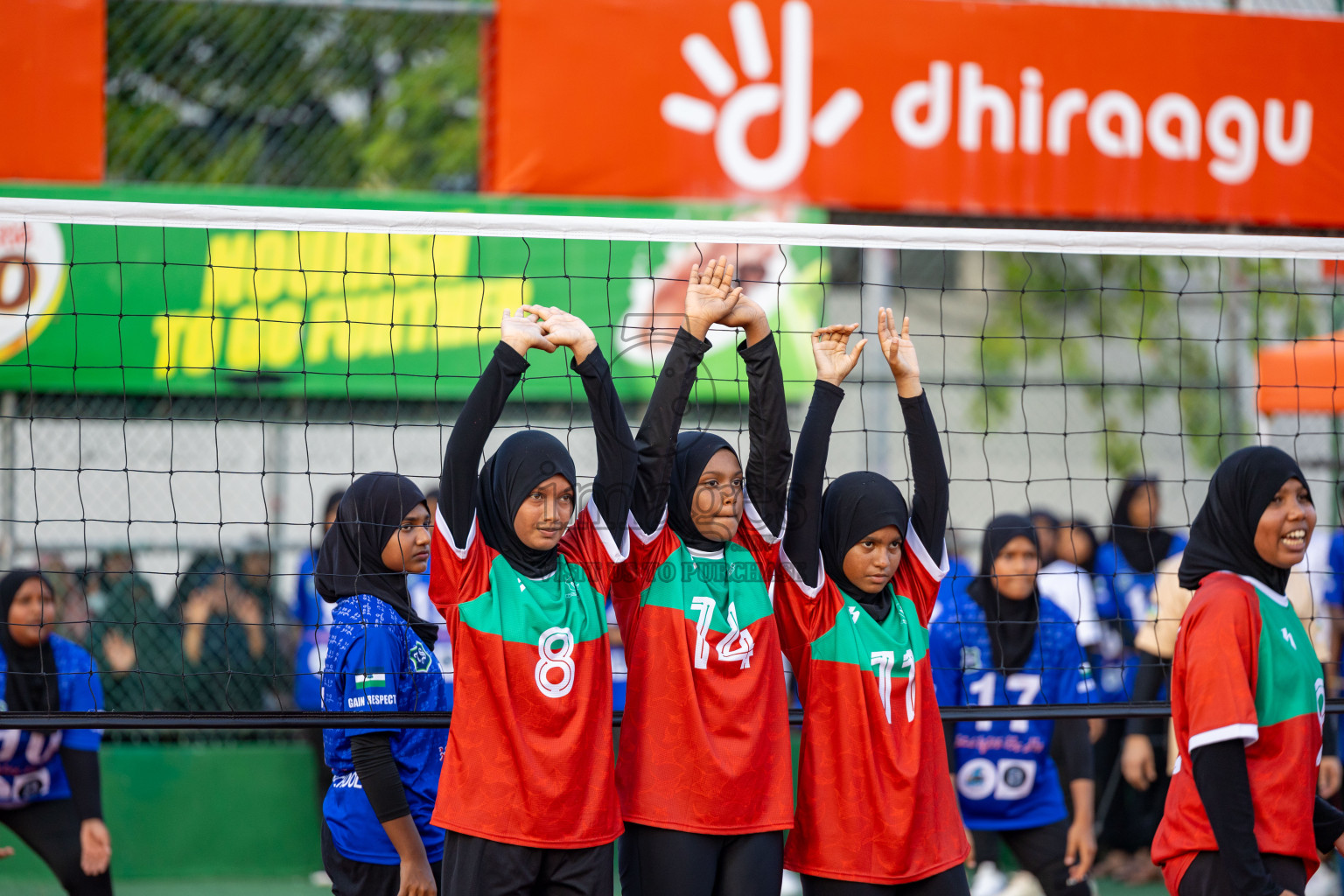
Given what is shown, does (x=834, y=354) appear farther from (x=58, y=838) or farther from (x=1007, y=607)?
(x=58, y=838)

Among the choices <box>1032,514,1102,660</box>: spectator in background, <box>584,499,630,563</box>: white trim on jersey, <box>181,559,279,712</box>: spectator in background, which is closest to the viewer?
<box>584,499,630,563</box>: white trim on jersey

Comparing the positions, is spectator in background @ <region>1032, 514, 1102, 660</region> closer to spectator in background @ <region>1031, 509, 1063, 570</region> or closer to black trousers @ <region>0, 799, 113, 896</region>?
spectator in background @ <region>1031, 509, 1063, 570</region>

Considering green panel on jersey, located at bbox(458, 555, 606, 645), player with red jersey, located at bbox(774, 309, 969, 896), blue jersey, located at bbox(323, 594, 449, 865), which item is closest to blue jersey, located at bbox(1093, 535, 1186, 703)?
player with red jersey, located at bbox(774, 309, 969, 896)

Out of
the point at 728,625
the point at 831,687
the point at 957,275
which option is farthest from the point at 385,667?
the point at 957,275

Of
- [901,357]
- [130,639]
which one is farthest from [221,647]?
[901,357]

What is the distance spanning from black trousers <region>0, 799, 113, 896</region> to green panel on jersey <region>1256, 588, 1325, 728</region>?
416 centimetres

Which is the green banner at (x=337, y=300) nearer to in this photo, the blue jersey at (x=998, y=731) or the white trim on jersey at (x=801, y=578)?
the blue jersey at (x=998, y=731)

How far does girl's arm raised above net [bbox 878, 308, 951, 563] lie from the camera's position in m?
3.57

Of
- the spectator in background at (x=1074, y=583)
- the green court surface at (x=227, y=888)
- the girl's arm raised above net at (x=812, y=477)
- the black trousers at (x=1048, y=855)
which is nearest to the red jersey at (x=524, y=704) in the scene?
the girl's arm raised above net at (x=812, y=477)

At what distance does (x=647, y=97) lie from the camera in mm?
7324

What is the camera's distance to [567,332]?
340 centimetres

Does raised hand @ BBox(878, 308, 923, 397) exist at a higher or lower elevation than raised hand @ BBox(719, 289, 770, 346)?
lower

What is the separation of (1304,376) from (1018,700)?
3981mm

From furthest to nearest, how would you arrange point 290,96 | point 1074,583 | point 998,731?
point 290,96 < point 1074,583 < point 998,731
